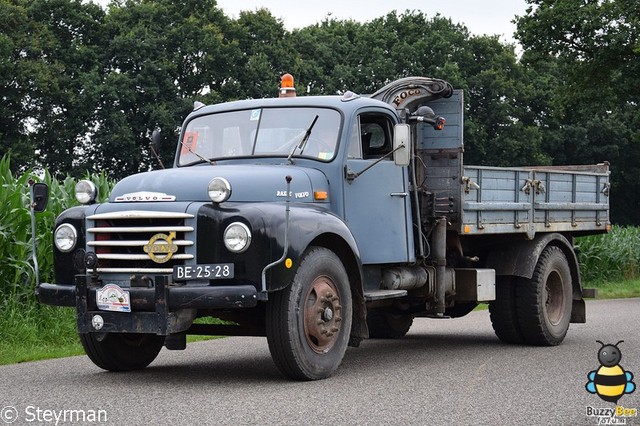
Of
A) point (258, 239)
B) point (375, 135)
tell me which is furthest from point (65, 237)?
point (375, 135)

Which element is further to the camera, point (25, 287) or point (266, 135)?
point (25, 287)

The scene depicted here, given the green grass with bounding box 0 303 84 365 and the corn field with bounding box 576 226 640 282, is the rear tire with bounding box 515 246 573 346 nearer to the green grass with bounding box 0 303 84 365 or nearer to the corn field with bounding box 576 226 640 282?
the green grass with bounding box 0 303 84 365

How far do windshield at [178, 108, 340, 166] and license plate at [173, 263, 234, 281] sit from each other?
69.9 inches

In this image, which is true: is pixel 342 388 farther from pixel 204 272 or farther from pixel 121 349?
pixel 121 349

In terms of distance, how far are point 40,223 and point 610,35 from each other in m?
28.0

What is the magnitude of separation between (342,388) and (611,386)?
214 cm

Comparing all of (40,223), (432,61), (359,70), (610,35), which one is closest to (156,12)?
(359,70)

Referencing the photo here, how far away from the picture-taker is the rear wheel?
32.6ft

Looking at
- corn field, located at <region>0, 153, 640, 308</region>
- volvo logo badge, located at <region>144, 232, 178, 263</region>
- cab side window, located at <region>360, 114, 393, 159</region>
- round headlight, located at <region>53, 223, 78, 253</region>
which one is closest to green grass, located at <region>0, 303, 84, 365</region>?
corn field, located at <region>0, 153, 640, 308</region>

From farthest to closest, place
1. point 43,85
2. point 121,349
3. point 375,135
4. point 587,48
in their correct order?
point 43,85
point 587,48
point 375,135
point 121,349

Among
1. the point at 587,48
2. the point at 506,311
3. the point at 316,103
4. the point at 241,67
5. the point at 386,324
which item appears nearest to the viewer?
the point at 316,103

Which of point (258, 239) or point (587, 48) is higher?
point (587, 48)

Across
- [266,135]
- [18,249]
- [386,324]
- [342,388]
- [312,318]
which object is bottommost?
[386,324]

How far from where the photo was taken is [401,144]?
10328 mm
